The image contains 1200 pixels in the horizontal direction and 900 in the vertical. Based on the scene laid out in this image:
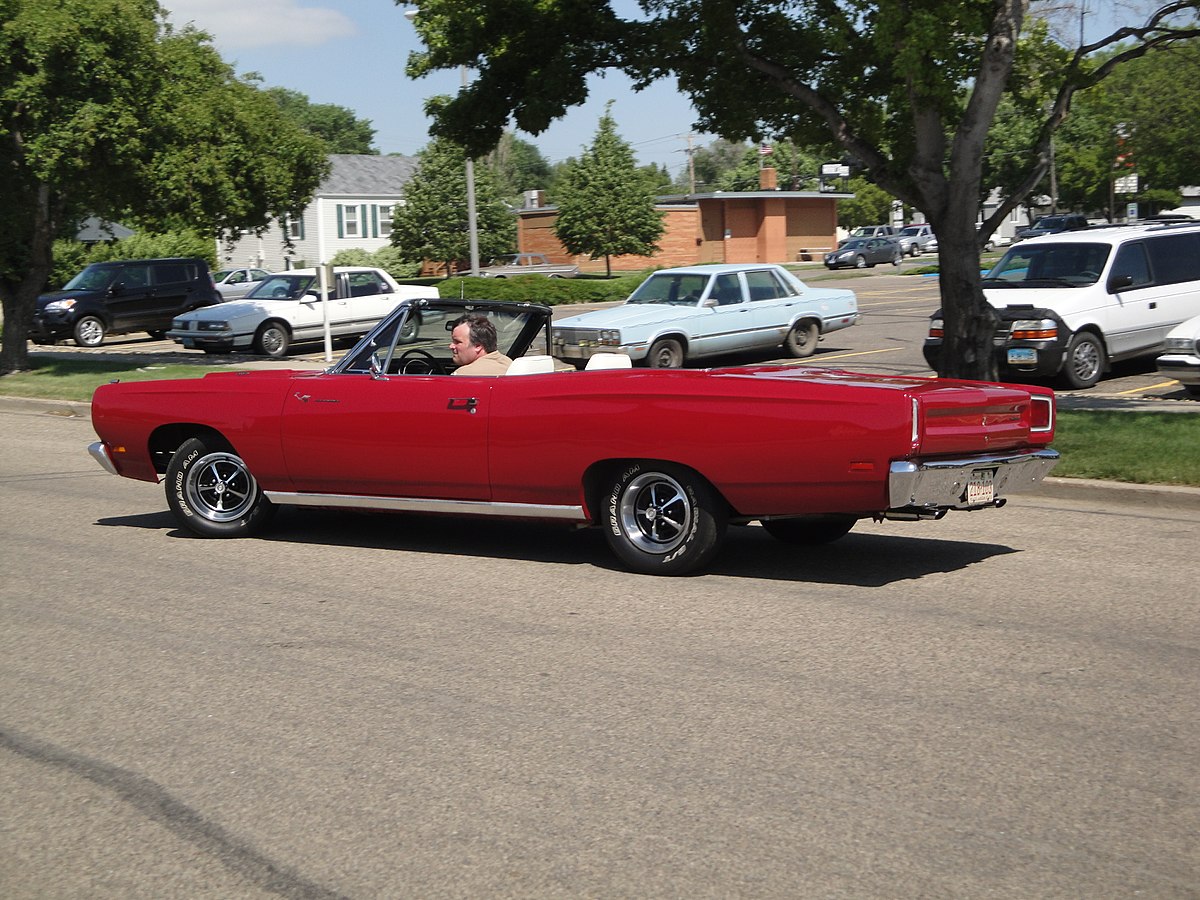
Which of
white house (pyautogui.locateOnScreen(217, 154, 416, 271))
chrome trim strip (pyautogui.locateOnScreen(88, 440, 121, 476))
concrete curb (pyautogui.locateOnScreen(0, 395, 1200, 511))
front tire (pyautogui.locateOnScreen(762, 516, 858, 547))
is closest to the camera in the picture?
front tire (pyautogui.locateOnScreen(762, 516, 858, 547))

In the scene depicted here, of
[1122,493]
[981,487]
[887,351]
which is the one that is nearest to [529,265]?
[887,351]

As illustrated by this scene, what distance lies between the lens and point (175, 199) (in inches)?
922

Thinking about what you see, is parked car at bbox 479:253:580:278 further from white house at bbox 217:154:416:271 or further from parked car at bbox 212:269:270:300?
parked car at bbox 212:269:270:300

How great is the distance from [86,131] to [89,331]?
11004 mm

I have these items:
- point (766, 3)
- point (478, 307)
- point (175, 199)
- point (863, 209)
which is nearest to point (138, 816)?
point (478, 307)

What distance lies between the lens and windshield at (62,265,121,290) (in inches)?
1220

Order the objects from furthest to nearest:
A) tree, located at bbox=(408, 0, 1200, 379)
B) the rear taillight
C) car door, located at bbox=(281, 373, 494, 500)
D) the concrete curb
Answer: tree, located at bbox=(408, 0, 1200, 379) < the concrete curb < car door, located at bbox=(281, 373, 494, 500) < the rear taillight

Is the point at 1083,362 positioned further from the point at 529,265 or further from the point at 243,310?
the point at 529,265

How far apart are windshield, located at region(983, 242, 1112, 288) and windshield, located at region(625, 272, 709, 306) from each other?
454 cm

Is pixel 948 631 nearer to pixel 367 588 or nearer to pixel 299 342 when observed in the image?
pixel 367 588

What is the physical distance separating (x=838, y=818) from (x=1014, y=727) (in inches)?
43.5

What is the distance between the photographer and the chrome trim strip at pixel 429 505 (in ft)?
25.7

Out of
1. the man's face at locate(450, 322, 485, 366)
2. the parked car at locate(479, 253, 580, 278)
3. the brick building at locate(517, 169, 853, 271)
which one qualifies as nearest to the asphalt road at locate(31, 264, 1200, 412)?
the man's face at locate(450, 322, 485, 366)

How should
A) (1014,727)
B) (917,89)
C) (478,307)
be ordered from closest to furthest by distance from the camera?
Result: (1014,727) < (478,307) < (917,89)
